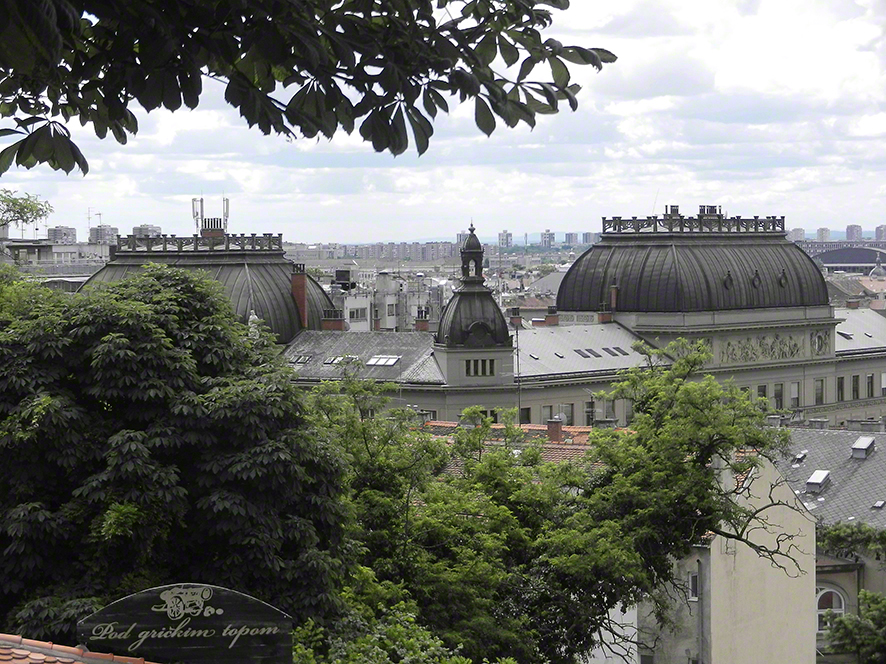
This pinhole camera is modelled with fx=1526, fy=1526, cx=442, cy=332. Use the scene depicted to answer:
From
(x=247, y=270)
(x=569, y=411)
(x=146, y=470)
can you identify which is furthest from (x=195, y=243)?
(x=146, y=470)

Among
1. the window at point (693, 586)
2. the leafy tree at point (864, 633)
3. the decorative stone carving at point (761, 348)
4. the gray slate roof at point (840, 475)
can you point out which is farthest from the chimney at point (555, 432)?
the decorative stone carving at point (761, 348)

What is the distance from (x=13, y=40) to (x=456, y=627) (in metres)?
25.9

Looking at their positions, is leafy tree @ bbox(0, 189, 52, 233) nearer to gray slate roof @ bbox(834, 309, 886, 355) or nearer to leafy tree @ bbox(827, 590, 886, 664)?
leafy tree @ bbox(827, 590, 886, 664)

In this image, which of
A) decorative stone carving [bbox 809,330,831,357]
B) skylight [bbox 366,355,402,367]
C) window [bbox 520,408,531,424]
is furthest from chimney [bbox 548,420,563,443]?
decorative stone carving [bbox 809,330,831,357]

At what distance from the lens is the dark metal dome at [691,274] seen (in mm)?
114938

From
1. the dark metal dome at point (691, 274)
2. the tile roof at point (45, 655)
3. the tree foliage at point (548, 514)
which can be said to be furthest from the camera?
the dark metal dome at point (691, 274)

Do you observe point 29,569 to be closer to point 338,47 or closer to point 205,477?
point 205,477

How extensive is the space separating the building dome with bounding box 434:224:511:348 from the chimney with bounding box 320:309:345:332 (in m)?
17.1

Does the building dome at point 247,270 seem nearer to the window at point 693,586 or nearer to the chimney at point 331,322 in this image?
the chimney at point 331,322

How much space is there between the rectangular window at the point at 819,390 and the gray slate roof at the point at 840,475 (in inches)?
1837

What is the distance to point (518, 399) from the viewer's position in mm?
96250

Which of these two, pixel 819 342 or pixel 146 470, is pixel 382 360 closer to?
pixel 819 342

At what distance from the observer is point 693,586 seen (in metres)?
45.5

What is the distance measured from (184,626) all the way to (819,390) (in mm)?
110197
